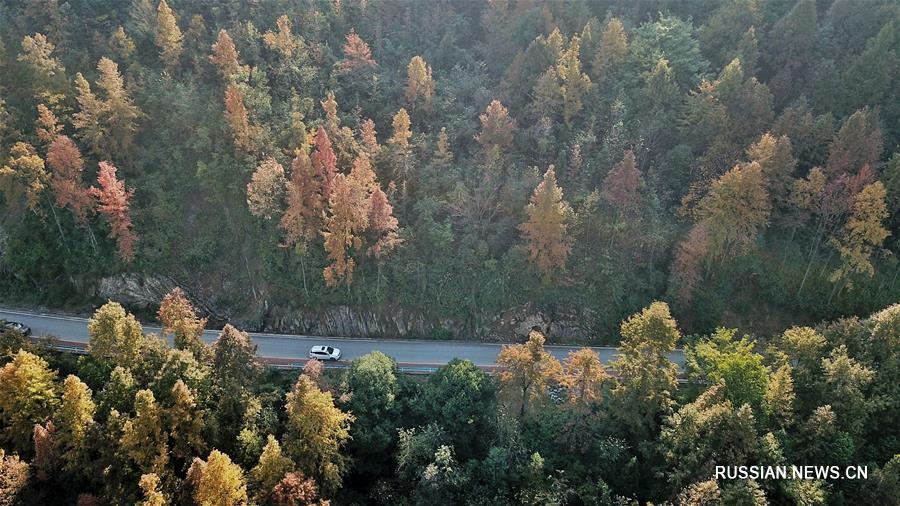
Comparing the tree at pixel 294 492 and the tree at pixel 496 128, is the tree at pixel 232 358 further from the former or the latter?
the tree at pixel 496 128

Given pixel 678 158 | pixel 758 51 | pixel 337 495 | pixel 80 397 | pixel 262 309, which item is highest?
pixel 758 51

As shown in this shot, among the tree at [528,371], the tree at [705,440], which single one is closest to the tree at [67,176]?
the tree at [528,371]

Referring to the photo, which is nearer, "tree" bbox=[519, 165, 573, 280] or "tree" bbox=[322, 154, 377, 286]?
"tree" bbox=[322, 154, 377, 286]

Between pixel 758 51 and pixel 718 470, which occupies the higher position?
pixel 758 51

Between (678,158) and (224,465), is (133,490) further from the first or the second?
(678,158)

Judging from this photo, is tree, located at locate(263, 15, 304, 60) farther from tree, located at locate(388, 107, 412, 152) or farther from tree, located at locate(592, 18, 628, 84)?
tree, located at locate(592, 18, 628, 84)

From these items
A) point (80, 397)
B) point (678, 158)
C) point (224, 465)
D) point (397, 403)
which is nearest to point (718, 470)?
point (397, 403)

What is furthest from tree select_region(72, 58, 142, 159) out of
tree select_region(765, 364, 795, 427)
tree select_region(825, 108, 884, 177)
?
tree select_region(825, 108, 884, 177)
